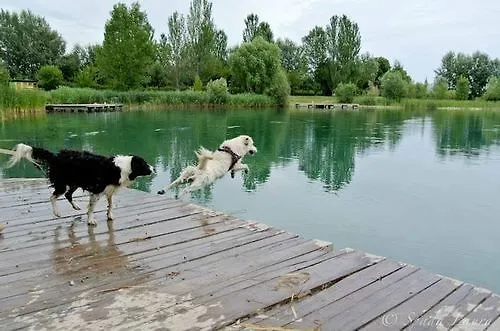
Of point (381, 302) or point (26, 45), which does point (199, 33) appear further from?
point (381, 302)

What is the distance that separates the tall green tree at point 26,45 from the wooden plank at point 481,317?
61.7 meters

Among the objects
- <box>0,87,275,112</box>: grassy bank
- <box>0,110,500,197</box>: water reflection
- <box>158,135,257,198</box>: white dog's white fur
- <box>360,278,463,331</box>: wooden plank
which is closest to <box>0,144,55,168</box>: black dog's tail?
<box>158,135,257,198</box>: white dog's white fur

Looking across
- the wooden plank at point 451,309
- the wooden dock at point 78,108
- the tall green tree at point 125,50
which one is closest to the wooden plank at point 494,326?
the wooden plank at point 451,309

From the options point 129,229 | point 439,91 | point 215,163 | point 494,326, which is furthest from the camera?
point 439,91

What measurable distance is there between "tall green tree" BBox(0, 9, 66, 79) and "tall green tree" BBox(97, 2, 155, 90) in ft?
43.6

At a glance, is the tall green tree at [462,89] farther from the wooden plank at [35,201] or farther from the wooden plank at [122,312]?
the wooden plank at [122,312]

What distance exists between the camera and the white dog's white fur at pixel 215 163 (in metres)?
7.17

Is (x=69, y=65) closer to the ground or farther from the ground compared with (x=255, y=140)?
farther from the ground

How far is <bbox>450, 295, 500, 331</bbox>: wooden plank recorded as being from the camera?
2910 millimetres

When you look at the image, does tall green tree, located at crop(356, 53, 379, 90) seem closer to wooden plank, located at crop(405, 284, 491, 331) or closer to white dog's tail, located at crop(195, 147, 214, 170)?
white dog's tail, located at crop(195, 147, 214, 170)

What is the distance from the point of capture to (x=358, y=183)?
12234mm

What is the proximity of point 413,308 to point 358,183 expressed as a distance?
30.3 feet

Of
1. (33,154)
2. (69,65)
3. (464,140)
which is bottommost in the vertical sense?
(464,140)

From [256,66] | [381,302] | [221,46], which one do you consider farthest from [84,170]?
[221,46]
